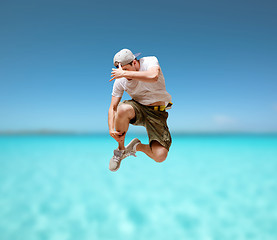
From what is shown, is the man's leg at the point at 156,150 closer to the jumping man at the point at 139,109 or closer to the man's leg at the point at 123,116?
the jumping man at the point at 139,109

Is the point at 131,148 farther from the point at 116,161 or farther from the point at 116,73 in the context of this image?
the point at 116,73

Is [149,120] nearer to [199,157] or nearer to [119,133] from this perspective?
[119,133]

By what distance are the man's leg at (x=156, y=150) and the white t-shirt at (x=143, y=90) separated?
20.5 inches

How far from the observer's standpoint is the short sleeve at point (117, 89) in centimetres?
288

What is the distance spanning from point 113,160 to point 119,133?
38 centimetres

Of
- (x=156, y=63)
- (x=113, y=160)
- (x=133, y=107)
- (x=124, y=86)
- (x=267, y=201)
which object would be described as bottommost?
(x=267, y=201)

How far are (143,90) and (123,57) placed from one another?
1.65 feet

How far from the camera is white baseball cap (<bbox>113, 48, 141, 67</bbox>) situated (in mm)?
2438

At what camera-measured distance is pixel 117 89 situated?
9.57 feet

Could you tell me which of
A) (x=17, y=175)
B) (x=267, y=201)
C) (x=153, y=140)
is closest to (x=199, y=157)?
(x=267, y=201)

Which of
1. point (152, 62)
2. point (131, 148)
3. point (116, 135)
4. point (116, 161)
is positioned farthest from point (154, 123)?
point (152, 62)

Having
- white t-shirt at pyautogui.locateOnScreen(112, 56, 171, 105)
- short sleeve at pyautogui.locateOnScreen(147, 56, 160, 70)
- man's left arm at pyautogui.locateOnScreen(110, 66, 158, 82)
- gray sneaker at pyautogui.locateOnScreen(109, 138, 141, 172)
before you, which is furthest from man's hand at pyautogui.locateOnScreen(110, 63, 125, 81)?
gray sneaker at pyautogui.locateOnScreen(109, 138, 141, 172)

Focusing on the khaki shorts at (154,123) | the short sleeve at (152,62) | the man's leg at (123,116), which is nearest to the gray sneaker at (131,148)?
the khaki shorts at (154,123)

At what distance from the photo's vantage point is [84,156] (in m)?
20.5
